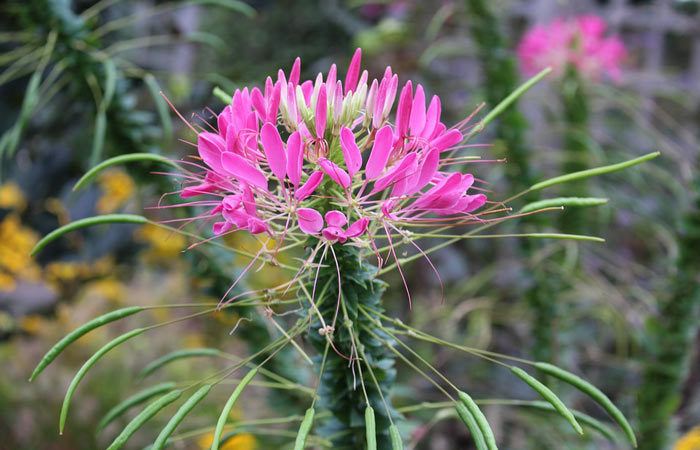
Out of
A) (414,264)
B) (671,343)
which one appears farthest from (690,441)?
(414,264)

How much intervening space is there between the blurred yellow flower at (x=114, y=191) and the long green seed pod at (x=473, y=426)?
1.21 meters

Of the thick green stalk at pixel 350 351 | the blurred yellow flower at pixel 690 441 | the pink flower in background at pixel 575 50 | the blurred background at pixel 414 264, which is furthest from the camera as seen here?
the pink flower in background at pixel 575 50

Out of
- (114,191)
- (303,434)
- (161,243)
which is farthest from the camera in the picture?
(161,243)

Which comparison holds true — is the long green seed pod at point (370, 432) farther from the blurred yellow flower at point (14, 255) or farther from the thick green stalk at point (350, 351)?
the blurred yellow flower at point (14, 255)

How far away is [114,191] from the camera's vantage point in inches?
63.1

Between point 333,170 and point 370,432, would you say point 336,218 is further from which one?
point 370,432

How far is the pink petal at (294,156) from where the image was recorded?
1.47ft

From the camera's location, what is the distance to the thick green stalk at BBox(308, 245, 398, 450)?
52 cm

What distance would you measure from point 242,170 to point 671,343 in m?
0.73

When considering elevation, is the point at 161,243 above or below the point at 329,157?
below

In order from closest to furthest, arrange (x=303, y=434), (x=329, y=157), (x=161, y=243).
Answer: (x=303, y=434) → (x=329, y=157) → (x=161, y=243)

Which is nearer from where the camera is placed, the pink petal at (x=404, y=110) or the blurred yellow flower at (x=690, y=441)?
the pink petal at (x=404, y=110)

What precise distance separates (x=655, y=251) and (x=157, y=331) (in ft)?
5.44

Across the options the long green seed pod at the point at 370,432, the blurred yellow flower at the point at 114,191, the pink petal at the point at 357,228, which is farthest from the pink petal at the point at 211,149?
the blurred yellow flower at the point at 114,191
